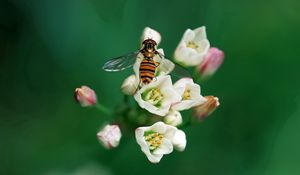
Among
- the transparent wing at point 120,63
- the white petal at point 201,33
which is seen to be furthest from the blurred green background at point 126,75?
the transparent wing at point 120,63

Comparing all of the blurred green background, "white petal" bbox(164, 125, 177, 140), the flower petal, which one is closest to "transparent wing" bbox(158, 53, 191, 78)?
"white petal" bbox(164, 125, 177, 140)

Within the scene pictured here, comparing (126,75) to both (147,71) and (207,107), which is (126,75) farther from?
(147,71)

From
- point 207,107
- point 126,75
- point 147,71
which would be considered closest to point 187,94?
point 207,107

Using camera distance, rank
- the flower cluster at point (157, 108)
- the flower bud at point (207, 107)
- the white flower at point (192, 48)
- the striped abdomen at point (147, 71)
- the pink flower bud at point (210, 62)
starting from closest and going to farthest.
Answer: the striped abdomen at point (147, 71) → the flower cluster at point (157, 108) → the flower bud at point (207, 107) → the white flower at point (192, 48) → the pink flower bud at point (210, 62)

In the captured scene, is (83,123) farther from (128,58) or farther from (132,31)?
(128,58)

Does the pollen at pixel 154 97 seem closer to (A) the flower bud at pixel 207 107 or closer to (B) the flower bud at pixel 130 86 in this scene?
(B) the flower bud at pixel 130 86

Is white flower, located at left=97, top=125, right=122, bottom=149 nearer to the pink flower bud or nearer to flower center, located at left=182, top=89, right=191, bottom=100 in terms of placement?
flower center, located at left=182, top=89, right=191, bottom=100
